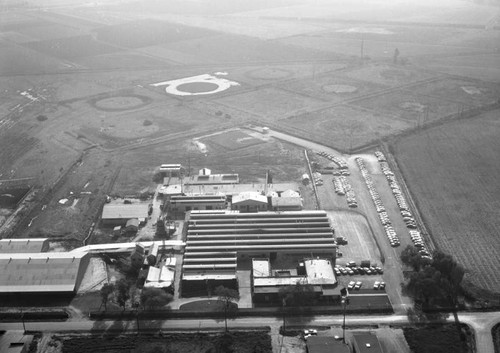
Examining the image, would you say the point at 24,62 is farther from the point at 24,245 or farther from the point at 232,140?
the point at 24,245

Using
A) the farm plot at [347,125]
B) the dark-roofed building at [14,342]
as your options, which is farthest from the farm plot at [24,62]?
the dark-roofed building at [14,342]

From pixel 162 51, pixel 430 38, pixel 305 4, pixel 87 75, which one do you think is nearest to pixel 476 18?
pixel 430 38

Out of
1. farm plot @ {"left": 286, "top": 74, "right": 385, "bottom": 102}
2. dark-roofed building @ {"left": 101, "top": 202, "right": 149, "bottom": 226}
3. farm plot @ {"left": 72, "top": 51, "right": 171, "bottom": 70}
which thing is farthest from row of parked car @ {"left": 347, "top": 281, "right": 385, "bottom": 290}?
farm plot @ {"left": 72, "top": 51, "right": 171, "bottom": 70}

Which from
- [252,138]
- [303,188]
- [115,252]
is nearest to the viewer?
[115,252]

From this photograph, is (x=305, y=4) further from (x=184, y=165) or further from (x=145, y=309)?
(x=145, y=309)

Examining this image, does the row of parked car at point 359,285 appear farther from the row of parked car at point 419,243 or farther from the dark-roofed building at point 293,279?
the row of parked car at point 419,243
